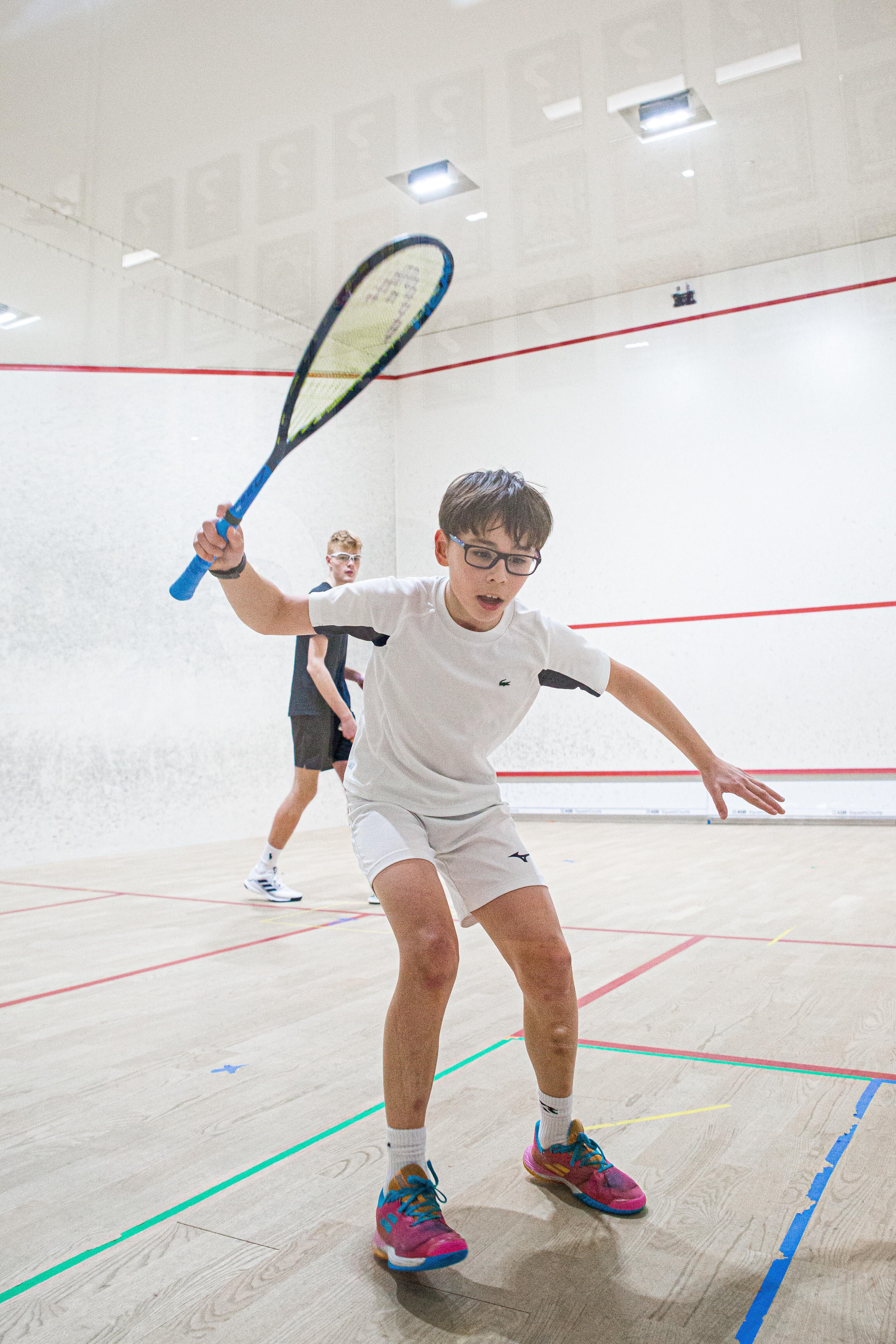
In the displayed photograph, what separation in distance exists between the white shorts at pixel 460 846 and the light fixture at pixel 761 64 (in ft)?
12.6

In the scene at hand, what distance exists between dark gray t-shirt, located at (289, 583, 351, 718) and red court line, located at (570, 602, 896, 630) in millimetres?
2407

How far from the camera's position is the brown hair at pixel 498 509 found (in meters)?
1.13

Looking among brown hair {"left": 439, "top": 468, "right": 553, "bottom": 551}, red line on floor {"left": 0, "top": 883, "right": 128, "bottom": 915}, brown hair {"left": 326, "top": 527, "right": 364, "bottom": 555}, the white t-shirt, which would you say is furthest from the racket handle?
red line on floor {"left": 0, "top": 883, "right": 128, "bottom": 915}

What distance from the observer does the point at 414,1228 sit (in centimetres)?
97

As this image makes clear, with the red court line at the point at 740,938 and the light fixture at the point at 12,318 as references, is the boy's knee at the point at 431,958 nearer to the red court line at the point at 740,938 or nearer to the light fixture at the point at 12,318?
the red court line at the point at 740,938

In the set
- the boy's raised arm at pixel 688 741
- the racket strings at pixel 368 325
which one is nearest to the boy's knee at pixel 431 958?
the boy's raised arm at pixel 688 741

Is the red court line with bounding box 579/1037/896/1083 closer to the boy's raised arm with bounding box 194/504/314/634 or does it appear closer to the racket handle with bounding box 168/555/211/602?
the boy's raised arm with bounding box 194/504/314/634

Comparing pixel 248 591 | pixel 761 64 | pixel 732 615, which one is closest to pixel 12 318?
pixel 761 64

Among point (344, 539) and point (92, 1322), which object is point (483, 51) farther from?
point (92, 1322)

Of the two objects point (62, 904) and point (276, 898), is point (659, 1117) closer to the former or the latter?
point (276, 898)

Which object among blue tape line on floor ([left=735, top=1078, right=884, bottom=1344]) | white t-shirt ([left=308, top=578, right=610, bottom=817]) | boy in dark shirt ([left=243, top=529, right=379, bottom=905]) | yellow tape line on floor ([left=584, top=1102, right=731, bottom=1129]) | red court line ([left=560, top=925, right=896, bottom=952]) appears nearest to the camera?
blue tape line on floor ([left=735, top=1078, right=884, bottom=1344])

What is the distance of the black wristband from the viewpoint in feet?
3.63

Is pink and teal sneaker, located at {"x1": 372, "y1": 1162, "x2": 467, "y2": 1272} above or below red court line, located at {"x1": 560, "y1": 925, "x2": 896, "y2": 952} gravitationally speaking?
above

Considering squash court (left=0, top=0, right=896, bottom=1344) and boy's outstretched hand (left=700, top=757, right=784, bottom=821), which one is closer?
squash court (left=0, top=0, right=896, bottom=1344)
